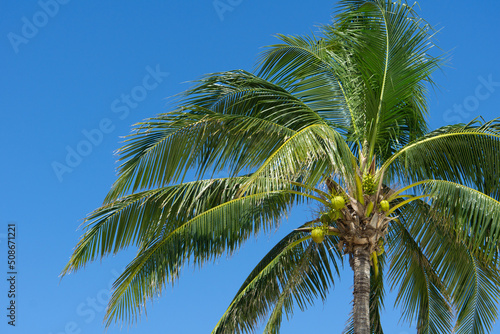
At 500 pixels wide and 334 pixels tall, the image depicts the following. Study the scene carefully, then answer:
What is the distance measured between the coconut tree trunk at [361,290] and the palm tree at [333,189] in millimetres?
16

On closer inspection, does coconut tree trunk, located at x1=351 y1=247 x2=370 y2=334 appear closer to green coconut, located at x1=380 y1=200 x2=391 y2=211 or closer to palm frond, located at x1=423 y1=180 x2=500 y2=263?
green coconut, located at x1=380 y1=200 x2=391 y2=211

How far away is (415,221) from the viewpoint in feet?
32.2

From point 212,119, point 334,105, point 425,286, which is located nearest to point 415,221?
point 425,286

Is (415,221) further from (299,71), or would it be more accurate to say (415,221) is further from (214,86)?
(214,86)

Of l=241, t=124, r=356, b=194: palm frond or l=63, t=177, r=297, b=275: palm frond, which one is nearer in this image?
l=241, t=124, r=356, b=194: palm frond

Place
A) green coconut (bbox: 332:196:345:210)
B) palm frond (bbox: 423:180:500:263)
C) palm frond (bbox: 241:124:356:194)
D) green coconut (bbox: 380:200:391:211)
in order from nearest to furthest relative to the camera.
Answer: palm frond (bbox: 241:124:356:194) → palm frond (bbox: 423:180:500:263) → green coconut (bbox: 332:196:345:210) → green coconut (bbox: 380:200:391:211)

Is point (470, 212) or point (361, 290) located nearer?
point (470, 212)

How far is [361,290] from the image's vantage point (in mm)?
8430

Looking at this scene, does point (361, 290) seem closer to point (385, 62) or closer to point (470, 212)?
point (470, 212)

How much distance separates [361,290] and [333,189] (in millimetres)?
1328

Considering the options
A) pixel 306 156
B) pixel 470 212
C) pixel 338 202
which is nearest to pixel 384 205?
pixel 338 202

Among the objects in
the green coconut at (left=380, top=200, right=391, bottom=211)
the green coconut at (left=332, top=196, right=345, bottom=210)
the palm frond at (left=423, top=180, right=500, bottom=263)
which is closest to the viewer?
the palm frond at (left=423, top=180, right=500, bottom=263)

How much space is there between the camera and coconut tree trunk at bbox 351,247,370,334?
324 inches

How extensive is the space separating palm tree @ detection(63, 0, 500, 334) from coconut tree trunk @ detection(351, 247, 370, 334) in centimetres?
2
